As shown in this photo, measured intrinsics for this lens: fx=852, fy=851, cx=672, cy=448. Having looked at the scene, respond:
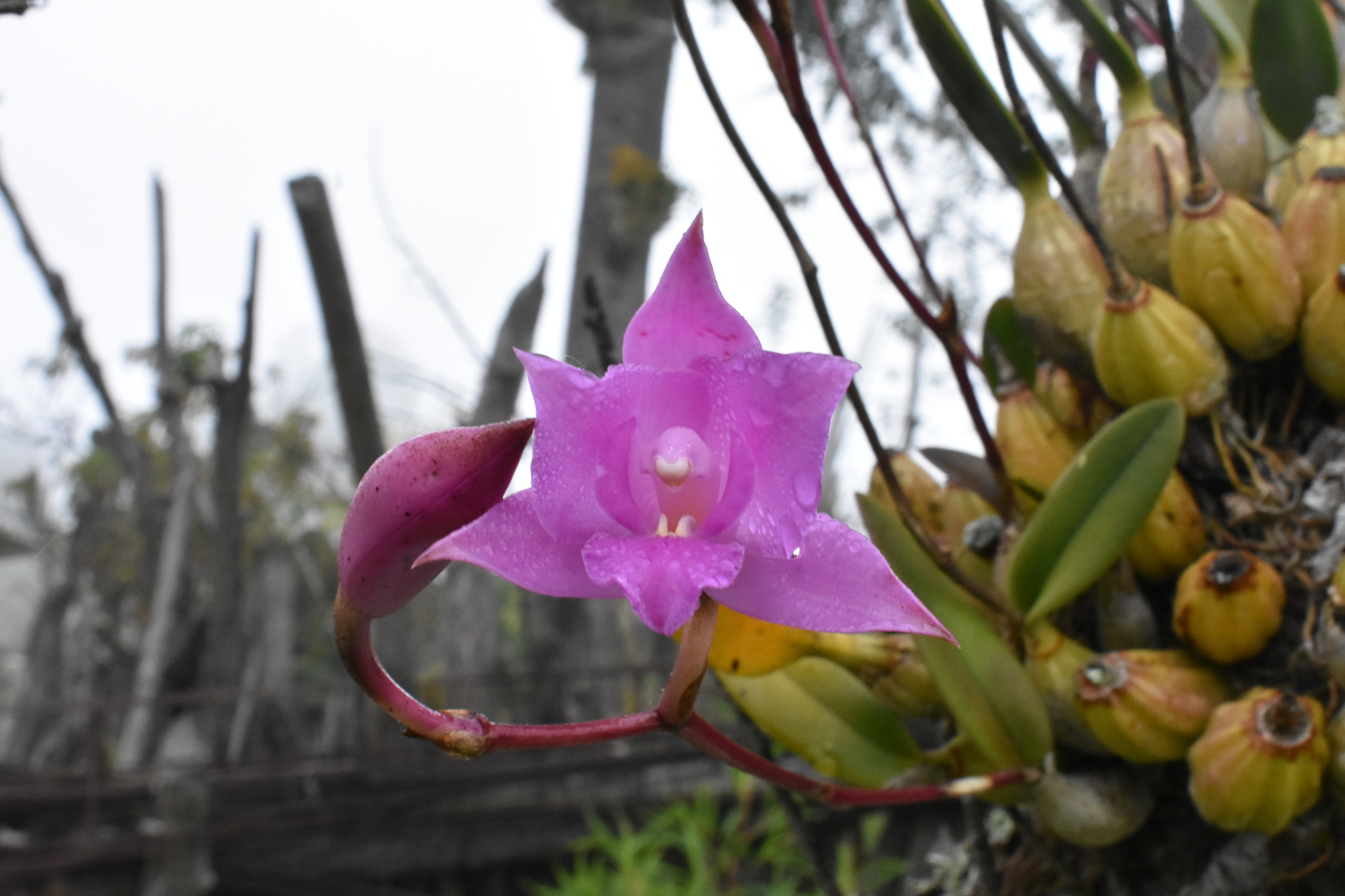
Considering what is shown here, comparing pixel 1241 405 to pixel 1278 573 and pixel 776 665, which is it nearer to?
pixel 1278 573

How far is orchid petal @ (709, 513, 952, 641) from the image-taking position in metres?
0.18

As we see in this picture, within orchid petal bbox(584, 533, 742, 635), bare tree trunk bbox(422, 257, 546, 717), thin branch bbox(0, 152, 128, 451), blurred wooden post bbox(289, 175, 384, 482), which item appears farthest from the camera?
bare tree trunk bbox(422, 257, 546, 717)

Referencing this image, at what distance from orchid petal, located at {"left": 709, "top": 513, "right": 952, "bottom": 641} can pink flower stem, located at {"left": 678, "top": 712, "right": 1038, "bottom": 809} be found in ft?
0.14

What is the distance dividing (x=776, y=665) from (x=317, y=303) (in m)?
0.73

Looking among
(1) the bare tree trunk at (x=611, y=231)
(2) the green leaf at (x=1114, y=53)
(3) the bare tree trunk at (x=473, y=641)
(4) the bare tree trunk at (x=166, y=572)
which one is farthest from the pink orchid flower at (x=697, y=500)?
(3) the bare tree trunk at (x=473, y=641)

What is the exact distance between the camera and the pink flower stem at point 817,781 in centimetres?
22

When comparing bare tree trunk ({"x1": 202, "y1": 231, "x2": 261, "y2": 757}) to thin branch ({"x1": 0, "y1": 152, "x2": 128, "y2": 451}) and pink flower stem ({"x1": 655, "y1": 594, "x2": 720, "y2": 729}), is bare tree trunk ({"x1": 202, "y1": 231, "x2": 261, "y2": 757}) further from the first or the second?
pink flower stem ({"x1": 655, "y1": 594, "x2": 720, "y2": 729})

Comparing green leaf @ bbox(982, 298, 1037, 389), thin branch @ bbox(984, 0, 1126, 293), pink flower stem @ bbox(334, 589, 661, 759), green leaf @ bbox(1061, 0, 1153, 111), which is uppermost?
green leaf @ bbox(1061, 0, 1153, 111)

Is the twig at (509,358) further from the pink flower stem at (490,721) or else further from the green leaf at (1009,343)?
the pink flower stem at (490,721)

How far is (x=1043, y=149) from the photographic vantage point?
1.25 feet

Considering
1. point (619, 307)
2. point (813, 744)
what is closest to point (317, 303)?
point (813, 744)

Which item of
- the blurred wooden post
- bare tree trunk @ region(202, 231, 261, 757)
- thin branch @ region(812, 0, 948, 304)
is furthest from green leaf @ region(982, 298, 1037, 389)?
bare tree trunk @ region(202, 231, 261, 757)

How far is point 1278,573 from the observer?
1.24ft

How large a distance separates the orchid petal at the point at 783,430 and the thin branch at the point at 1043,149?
0.25m
